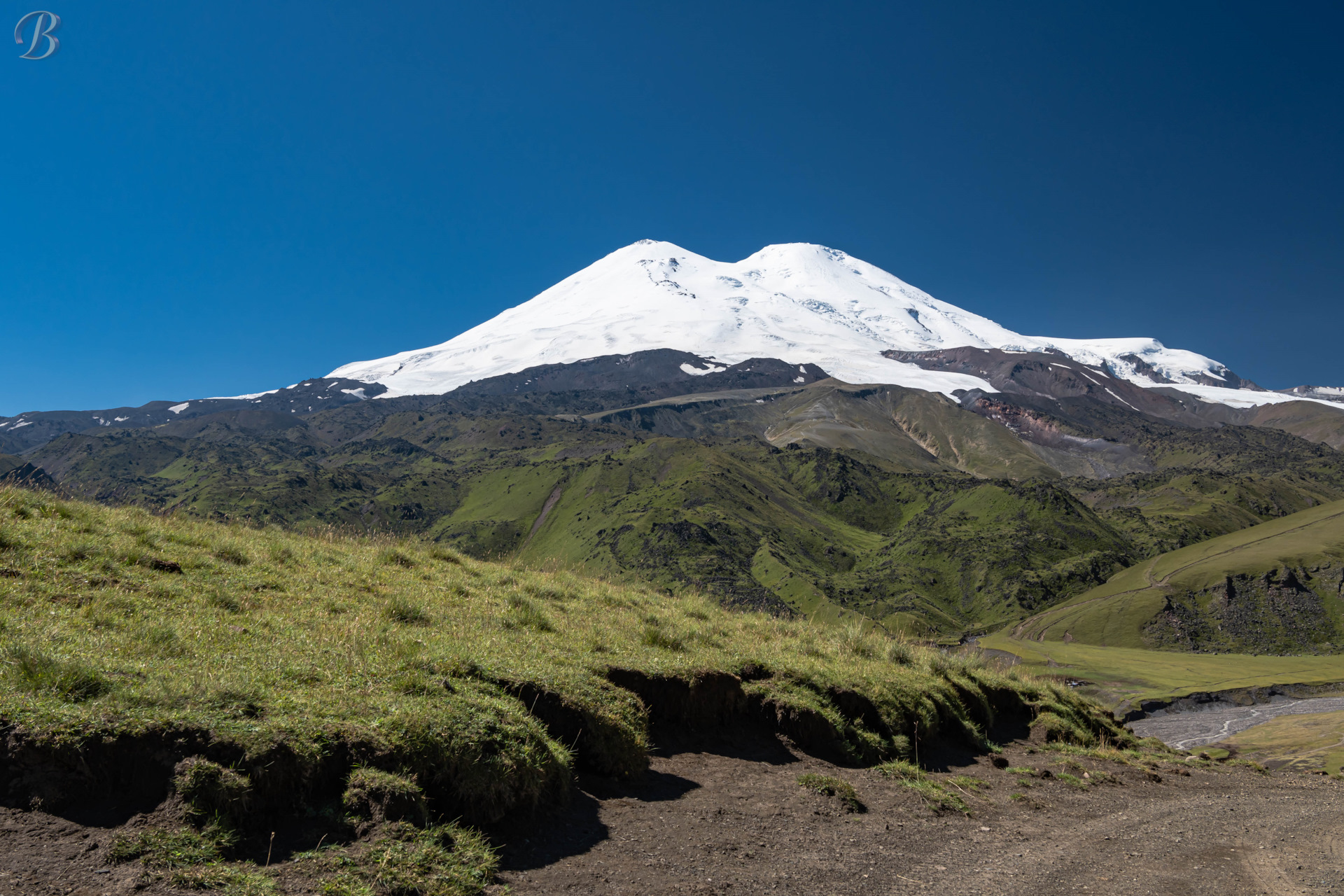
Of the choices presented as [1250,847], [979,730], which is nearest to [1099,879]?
[1250,847]

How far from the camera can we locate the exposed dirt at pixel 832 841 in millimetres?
5453

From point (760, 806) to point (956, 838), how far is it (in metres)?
2.43

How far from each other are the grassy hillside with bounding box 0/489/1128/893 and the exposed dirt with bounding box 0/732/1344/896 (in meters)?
0.39

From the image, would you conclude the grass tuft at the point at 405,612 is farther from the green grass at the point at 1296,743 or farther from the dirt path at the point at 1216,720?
the dirt path at the point at 1216,720

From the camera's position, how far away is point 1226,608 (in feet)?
507

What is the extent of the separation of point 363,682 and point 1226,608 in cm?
19470

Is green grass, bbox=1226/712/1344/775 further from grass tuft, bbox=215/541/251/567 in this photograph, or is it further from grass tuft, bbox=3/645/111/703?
grass tuft, bbox=3/645/111/703

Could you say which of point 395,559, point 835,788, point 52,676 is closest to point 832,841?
point 835,788

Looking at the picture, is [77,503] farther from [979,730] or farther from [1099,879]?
[979,730]

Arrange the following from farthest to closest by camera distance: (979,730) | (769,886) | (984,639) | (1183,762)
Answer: (984,639)
(1183,762)
(979,730)
(769,886)

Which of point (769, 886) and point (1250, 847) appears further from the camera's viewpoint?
point (1250, 847)

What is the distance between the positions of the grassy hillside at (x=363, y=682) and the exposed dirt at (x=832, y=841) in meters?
0.39

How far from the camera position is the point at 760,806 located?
28.1 ft

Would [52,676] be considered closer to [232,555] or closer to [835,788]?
[232,555]
